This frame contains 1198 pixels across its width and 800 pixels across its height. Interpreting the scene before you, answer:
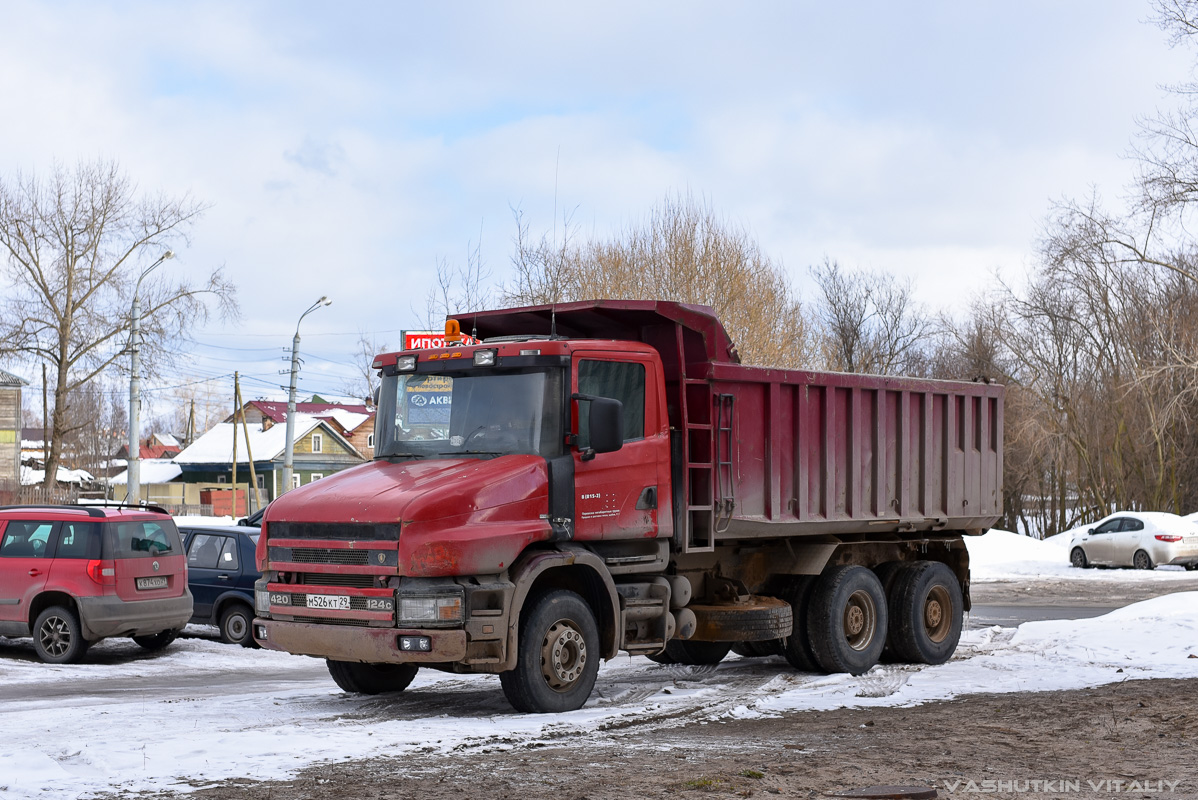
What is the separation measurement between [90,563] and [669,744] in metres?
8.11

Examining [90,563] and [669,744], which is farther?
[90,563]

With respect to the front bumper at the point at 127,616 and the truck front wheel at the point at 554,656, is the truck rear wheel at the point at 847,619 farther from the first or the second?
the front bumper at the point at 127,616

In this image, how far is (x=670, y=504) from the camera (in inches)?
422

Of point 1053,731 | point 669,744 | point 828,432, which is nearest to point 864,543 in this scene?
point 828,432

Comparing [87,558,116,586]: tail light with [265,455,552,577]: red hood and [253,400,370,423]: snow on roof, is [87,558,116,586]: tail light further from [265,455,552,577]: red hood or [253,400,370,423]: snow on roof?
[253,400,370,423]: snow on roof

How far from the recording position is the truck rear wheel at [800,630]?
40.9 feet

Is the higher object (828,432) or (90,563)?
(828,432)

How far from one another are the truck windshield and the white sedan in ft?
80.3

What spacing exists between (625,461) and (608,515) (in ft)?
1.57

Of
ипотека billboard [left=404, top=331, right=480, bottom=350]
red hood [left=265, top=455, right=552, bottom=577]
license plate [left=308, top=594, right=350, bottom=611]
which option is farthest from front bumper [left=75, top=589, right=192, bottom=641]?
ипотека billboard [left=404, top=331, right=480, bottom=350]

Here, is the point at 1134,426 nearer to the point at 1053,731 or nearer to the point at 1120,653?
the point at 1120,653

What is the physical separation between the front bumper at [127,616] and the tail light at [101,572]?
171mm

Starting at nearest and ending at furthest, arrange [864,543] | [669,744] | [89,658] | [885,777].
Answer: [885,777], [669,744], [864,543], [89,658]

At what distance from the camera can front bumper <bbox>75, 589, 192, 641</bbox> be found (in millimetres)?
13656
